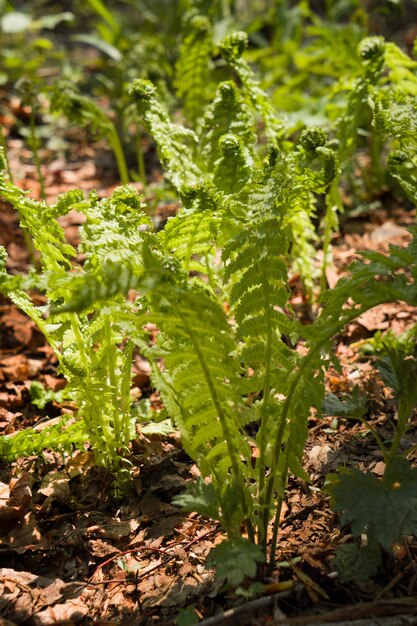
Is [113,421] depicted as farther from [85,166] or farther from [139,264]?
[85,166]

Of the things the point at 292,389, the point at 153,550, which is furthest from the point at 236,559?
the point at 153,550

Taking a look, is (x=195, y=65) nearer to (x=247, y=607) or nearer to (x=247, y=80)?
(x=247, y=80)

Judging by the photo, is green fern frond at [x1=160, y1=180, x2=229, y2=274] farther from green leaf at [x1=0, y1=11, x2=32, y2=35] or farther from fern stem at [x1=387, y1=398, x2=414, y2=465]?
green leaf at [x1=0, y1=11, x2=32, y2=35]

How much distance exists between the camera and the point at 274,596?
1654mm

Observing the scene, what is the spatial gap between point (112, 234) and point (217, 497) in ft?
2.79

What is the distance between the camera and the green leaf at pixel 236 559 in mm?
1444

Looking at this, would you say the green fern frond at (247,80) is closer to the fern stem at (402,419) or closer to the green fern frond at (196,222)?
the green fern frond at (196,222)

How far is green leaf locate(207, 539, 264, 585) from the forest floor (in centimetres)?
19

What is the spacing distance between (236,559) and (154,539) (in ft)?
2.12

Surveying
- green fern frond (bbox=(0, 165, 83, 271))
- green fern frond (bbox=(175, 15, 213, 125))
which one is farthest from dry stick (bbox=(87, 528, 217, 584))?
green fern frond (bbox=(175, 15, 213, 125))

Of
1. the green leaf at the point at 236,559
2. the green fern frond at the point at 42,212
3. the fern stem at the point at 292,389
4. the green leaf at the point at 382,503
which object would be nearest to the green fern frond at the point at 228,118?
the green fern frond at the point at 42,212

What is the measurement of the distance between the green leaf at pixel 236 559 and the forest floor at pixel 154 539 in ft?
0.63

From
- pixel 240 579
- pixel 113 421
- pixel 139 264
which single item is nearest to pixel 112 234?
pixel 139 264

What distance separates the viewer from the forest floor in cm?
169
